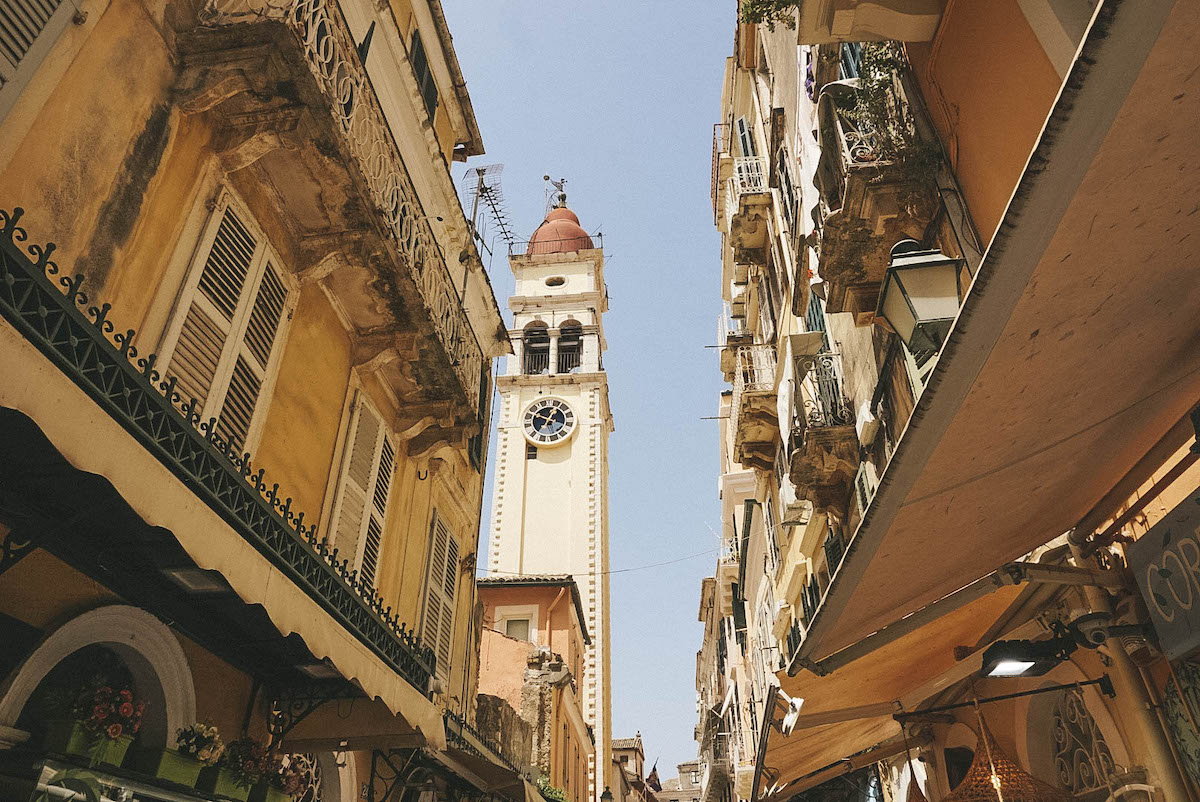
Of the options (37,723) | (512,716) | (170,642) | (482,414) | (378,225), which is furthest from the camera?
(512,716)

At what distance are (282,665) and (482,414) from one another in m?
7.89

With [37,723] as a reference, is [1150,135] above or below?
above

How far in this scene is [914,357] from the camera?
6.51 m

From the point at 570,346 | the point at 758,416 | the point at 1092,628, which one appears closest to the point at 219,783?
the point at 1092,628

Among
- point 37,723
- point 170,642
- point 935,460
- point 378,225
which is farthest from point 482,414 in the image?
point 935,460

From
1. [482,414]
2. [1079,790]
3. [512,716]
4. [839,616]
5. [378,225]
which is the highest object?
[482,414]

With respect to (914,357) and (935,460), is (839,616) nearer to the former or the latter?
(935,460)

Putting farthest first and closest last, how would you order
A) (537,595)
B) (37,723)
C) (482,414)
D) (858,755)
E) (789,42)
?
1. (537,595)
2. (482,414)
3. (789,42)
4. (858,755)
5. (37,723)

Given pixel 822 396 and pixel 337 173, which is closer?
pixel 337 173

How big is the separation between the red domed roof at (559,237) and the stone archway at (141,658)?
48.4 metres

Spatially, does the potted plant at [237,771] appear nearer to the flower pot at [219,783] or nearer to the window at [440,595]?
the flower pot at [219,783]

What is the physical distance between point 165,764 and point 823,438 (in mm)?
7543

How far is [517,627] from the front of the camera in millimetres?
29578

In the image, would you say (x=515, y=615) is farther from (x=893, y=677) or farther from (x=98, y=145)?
(x=98, y=145)
